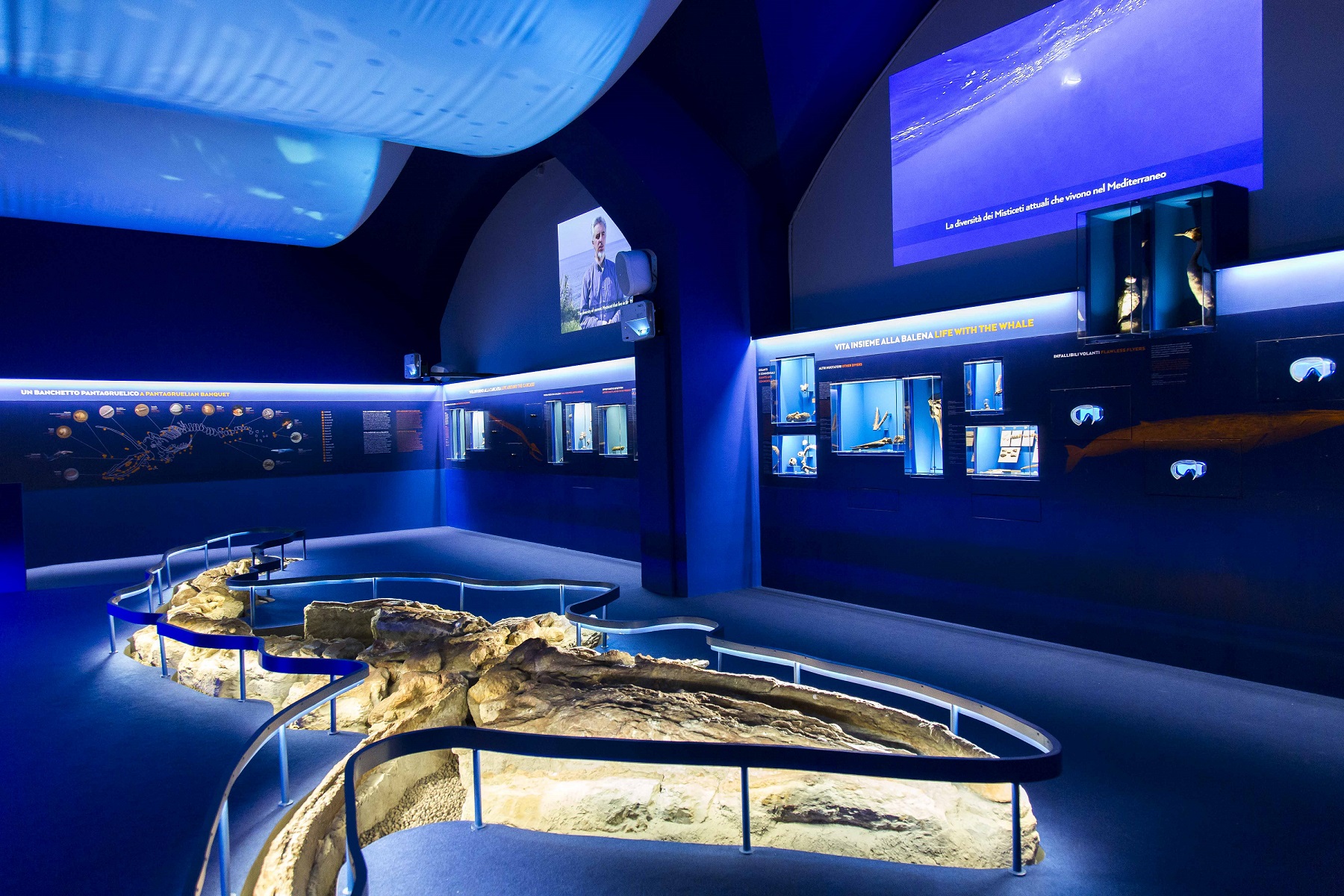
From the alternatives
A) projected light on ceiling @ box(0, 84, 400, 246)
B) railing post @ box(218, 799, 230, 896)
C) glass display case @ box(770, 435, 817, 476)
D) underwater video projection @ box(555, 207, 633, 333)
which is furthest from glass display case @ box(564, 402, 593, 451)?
railing post @ box(218, 799, 230, 896)

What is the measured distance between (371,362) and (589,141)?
824cm

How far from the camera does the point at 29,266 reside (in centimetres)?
1144

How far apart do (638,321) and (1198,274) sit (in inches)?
201

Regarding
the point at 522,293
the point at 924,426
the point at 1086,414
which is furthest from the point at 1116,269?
Answer: the point at 522,293

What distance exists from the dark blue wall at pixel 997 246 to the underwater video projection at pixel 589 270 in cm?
Answer: 303

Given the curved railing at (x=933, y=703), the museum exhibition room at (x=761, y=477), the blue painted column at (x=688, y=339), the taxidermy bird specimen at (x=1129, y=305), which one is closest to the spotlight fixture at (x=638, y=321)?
the museum exhibition room at (x=761, y=477)

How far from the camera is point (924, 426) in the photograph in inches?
281

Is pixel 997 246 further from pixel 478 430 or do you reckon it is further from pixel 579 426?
pixel 478 430

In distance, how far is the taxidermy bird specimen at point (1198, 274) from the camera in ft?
17.1

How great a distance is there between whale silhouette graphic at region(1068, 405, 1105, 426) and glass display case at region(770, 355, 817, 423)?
266 cm

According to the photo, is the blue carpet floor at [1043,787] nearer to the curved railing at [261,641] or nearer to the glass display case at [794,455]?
the curved railing at [261,641]

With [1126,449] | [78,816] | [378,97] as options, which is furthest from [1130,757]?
[378,97]

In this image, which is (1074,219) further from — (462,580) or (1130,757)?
(462,580)

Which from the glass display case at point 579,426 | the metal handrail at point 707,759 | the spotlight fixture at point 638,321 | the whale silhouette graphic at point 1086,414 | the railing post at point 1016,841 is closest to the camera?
the metal handrail at point 707,759
